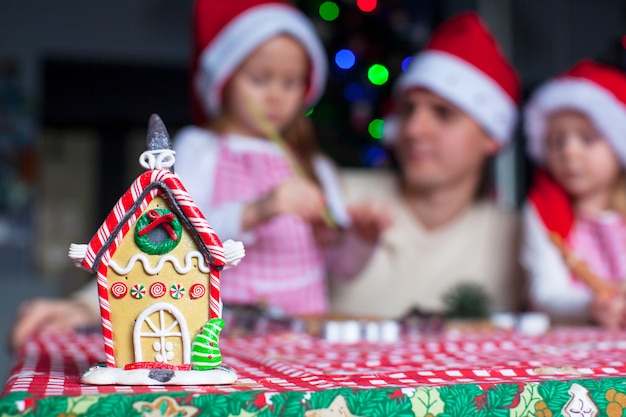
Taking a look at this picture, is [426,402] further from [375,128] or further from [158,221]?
[375,128]

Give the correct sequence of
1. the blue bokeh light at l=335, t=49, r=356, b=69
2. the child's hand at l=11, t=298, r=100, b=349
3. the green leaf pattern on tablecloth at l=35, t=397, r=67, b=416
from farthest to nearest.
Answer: the blue bokeh light at l=335, t=49, r=356, b=69, the child's hand at l=11, t=298, r=100, b=349, the green leaf pattern on tablecloth at l=35, t=397, r=67, b=416

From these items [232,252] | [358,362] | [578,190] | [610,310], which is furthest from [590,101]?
[232,252]

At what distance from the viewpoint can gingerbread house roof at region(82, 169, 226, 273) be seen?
21.2 inches

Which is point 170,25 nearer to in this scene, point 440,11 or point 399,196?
point 440,11

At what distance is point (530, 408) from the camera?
501 millimetres

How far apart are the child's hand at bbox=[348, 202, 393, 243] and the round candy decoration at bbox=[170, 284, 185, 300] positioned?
0.79 meters

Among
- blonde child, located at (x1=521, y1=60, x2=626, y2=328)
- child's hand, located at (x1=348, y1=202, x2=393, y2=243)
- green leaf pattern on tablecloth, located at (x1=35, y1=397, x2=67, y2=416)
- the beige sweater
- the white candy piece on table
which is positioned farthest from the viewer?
the beige sweater

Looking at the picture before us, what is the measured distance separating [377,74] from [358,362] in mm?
1878

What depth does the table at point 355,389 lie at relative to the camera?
44 cm

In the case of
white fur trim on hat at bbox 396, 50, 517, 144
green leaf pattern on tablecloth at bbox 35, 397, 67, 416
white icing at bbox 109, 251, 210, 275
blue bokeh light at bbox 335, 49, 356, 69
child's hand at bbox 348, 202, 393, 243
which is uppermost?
blue bokeh light at bbox 335, 49, 356, 69

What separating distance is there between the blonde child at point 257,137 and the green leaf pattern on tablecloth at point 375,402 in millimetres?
829

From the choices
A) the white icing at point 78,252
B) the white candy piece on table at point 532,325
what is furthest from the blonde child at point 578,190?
the white icing at point 78,252

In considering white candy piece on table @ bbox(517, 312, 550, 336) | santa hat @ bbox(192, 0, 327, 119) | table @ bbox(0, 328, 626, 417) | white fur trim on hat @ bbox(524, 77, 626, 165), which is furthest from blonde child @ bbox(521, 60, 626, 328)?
table @ bbox(0, 328, 626, 417)

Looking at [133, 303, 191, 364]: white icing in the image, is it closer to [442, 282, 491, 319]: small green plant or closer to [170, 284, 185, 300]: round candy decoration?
[170, 284, 185, 300]: round candy decoration
